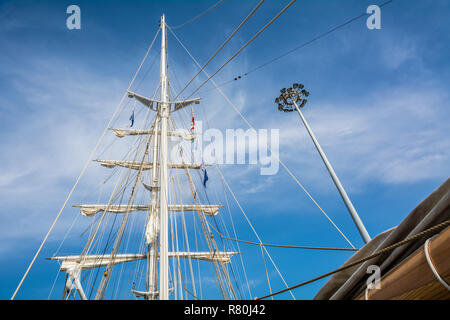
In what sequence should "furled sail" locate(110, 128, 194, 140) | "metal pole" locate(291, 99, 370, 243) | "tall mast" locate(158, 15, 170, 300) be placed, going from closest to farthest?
"tall mast" locate(158, 15, 170, 300)
"metal pole" locate(291, 99, 370, 243)
"furled sail" locate(110, 128, 194, 140)

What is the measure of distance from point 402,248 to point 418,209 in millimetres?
296

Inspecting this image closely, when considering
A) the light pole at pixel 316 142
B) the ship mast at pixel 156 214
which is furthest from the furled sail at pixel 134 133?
the light pole at pixel 316 142

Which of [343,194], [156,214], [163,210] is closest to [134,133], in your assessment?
[156,214]

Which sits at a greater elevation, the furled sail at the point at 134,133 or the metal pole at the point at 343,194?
the furled sail at the point at 134,133

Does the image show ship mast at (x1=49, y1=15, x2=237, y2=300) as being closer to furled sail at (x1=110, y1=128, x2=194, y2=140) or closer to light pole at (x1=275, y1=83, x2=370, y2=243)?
furled sail at (x1=110, y1=128, x2=194, y2=140)

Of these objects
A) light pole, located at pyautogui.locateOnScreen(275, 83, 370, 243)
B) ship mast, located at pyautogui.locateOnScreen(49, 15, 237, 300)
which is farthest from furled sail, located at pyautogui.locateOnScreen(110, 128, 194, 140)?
light pole, located at pyautogui.locateOnScreen(275, 83, 370, 243)

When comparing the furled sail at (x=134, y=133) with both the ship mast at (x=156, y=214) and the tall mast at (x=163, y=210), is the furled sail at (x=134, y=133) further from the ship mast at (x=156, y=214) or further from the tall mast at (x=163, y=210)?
the tall mast at (x=163, y=210)

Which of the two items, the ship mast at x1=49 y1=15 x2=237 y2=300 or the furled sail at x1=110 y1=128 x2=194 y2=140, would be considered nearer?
the ship mast at x1=49 y1=15 x2=237 y2=300

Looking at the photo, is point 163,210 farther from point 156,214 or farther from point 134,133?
point 134,133
